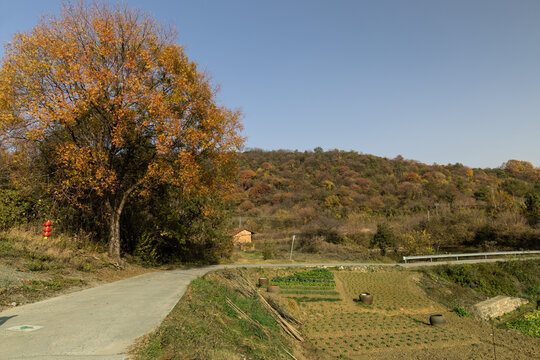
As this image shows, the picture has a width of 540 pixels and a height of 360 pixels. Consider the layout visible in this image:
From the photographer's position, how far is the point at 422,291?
67.9 ft

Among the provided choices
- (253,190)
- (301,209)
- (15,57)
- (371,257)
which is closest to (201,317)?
(15,57)

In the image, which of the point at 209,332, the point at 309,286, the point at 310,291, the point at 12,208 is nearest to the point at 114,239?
the point at 12,208

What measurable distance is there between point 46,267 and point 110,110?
6.05 m

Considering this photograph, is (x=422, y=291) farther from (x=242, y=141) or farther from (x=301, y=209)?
(x=301, y=209)

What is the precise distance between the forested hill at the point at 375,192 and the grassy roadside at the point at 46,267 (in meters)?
21.5

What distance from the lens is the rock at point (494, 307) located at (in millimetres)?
17344

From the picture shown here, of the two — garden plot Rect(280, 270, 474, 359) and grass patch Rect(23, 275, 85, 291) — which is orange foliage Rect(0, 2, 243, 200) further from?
garden plot Rect(280, 270, 474, 359)

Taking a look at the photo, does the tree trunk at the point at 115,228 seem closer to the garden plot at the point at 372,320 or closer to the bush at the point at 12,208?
the bush at the point at 12,208

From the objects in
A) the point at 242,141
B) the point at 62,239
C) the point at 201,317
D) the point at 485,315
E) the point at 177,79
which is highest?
the point at 177,79

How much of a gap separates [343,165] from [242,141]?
83251mm

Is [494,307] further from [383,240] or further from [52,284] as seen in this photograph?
[52,284]

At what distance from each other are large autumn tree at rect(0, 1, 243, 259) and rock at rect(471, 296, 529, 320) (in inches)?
643

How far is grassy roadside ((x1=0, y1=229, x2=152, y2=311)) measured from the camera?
777 centimetres

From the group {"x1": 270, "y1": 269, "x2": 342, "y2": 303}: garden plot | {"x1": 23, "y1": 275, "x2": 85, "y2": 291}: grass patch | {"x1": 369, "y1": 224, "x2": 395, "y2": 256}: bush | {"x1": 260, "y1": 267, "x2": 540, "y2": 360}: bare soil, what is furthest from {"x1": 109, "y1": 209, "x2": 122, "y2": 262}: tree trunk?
{"x1": 369, "y1": 224, "x2": 395, "y2": 256}: bush
